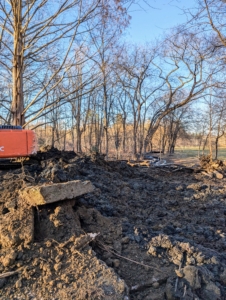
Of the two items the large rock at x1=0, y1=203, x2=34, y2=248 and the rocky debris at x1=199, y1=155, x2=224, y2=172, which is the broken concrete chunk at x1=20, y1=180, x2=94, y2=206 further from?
the rocky debris at x1=199, y1=155, x2=224, y2=172

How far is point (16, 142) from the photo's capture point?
455 centimetres

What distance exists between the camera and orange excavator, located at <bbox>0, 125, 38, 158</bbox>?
4.44 meters

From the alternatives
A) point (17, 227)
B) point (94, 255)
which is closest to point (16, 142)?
point (17, 227)

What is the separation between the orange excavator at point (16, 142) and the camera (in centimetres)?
444

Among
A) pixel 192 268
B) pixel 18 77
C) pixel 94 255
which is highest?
pixel 18 77

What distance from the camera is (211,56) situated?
11.0 metres

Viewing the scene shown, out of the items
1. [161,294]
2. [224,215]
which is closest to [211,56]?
[224,215]

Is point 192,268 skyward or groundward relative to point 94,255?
groundward

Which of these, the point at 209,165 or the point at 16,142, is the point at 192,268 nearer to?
the point at 16,142

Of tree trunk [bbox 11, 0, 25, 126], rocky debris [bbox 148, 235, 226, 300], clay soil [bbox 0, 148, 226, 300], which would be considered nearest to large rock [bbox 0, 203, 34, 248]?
clay soil [bbox 0, 148, 226, 300]

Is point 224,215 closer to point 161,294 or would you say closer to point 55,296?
point 161,294

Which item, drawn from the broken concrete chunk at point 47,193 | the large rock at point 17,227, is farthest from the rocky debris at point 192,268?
the large rock at point 17,227

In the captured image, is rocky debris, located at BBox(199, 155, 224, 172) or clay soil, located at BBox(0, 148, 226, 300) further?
rocky debris, located at BBox(199, 155, 224, 172)

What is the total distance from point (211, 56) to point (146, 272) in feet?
33.8
